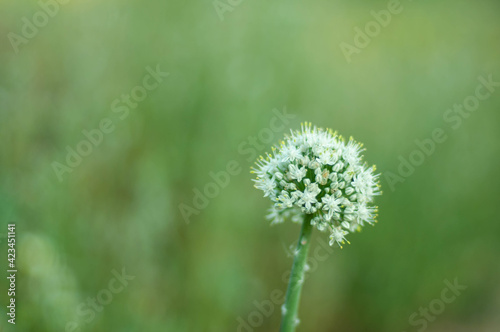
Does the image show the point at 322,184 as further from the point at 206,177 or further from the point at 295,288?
the point at 206,177

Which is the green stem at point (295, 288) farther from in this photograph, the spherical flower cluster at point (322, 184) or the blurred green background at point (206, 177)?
the blurred green background at point (206, 177)

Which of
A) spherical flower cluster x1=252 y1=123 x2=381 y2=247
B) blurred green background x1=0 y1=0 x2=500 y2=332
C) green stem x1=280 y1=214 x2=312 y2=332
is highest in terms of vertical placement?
blurred green background x1=0 y1=0 x2=500 y2=332

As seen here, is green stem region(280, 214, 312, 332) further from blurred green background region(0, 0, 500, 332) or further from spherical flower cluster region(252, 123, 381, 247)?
blurred green background region(0, 0, 500, 332)

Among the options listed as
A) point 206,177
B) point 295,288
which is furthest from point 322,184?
point 206,177

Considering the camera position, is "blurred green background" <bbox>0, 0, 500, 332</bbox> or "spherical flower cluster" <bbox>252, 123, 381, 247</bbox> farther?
"blurred green background" <bbox>0, 0, 500, 332</bbox>

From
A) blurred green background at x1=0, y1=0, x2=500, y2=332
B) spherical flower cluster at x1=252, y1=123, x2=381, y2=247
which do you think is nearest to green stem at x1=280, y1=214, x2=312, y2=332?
spherical flower cluster at x1=252, y1=123, x2=381, y2=247
